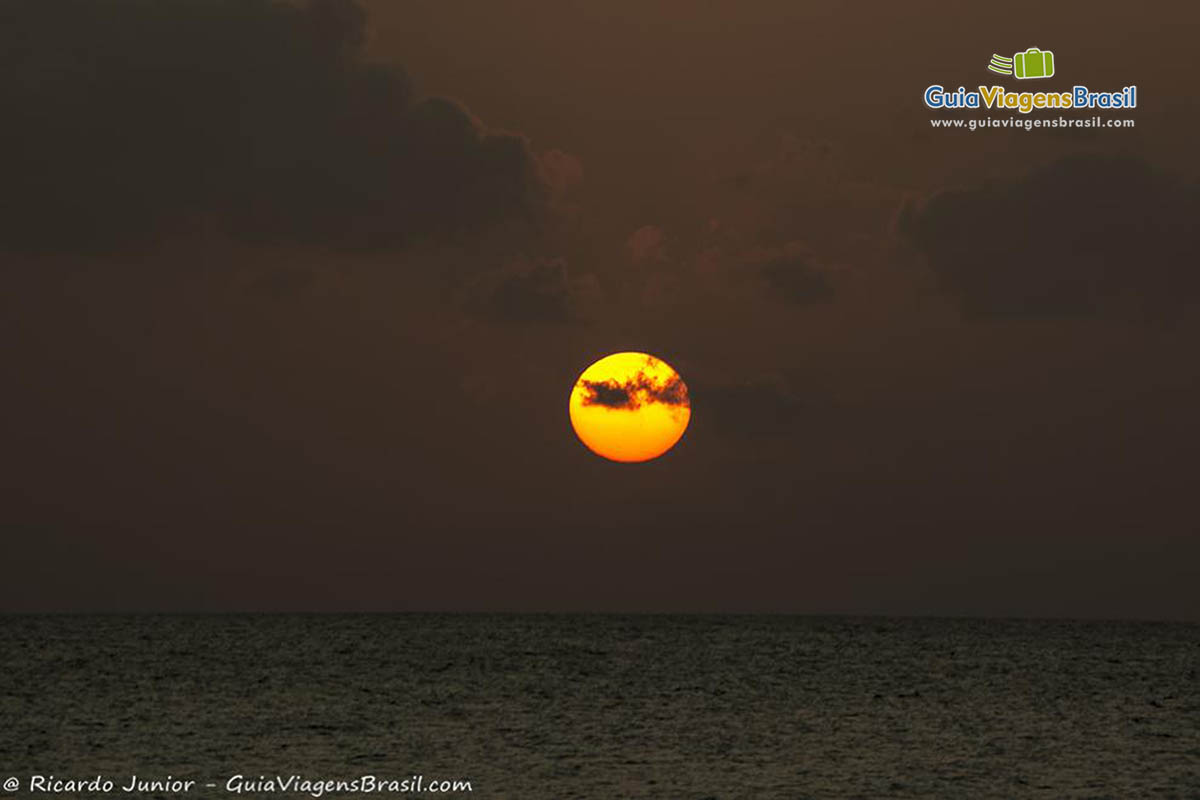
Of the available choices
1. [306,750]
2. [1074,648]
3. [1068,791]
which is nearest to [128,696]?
[306,750]

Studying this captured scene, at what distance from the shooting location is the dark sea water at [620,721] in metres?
49.9

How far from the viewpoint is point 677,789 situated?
47.1 meters

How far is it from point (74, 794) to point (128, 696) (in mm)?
37974

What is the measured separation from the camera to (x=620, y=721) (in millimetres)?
68812

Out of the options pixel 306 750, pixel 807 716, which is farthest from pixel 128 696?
pixel 807 716

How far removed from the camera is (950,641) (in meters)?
174

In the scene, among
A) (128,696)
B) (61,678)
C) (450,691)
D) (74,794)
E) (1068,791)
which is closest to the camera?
(74,794)

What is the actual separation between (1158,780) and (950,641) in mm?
127052

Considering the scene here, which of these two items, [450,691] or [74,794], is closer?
[74,794]

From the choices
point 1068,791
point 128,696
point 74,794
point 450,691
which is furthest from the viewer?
point 450,691

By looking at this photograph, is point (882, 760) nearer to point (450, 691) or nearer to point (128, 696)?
point (450, 691)

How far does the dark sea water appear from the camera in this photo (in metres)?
49.9

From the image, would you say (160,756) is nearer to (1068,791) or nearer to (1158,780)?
(1068,791)

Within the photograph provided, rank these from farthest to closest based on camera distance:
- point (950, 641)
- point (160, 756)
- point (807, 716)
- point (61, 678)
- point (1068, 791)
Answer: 1. point (950, 641)
2. point (61, 678)
3. point (807, 716)
4. point (160, 756)
5. point (1068, 791)
